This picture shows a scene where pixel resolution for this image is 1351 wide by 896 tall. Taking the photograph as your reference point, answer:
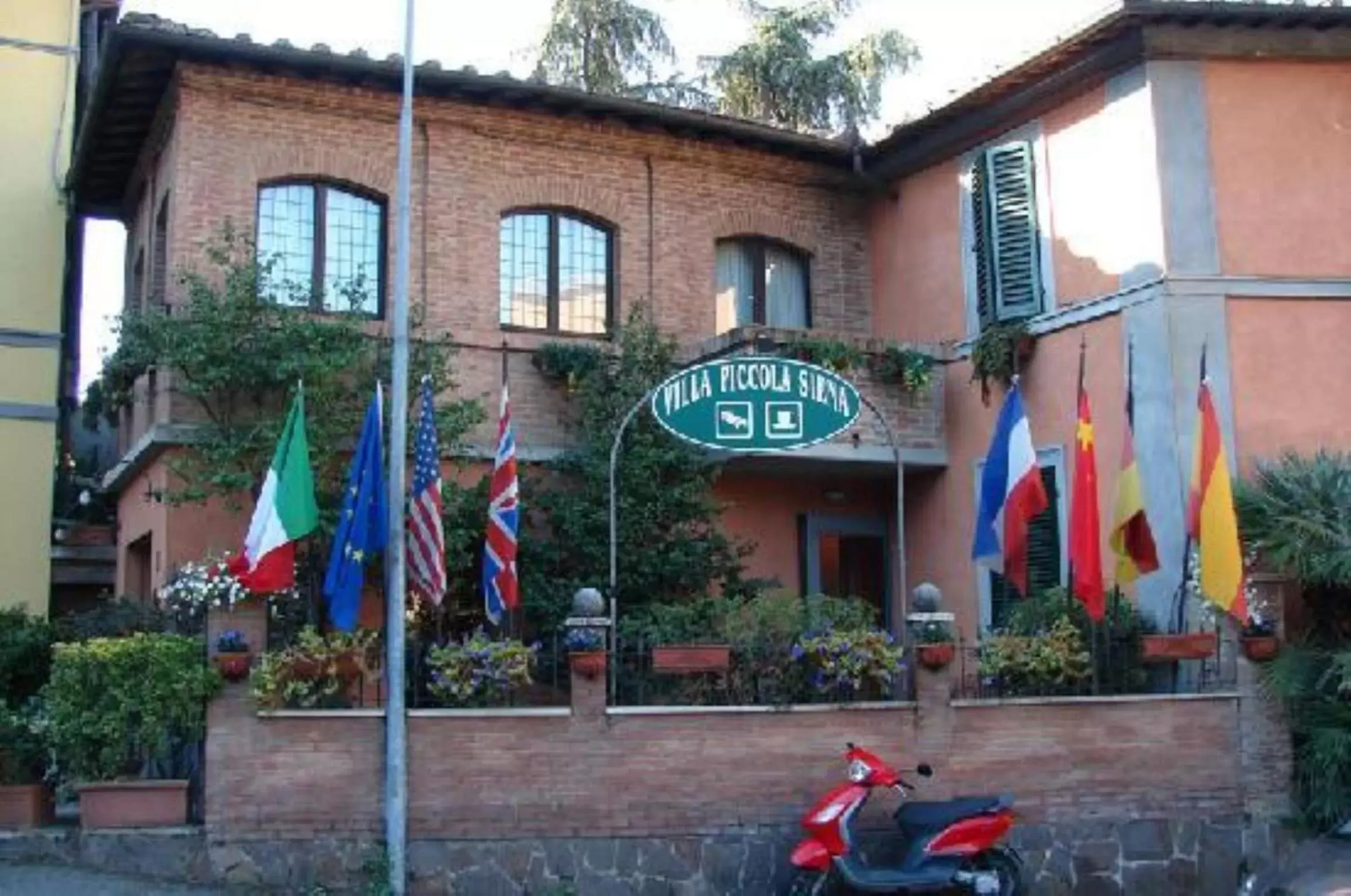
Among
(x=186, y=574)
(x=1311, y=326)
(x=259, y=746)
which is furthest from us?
(x=1311, y=326)

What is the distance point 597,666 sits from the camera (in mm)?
10984

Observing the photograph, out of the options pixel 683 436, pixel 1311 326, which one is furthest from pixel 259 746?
pixel 1311 326

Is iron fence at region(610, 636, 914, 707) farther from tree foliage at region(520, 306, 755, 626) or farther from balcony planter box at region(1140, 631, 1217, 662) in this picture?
tree foliage at region(520, 306, 755, 626)

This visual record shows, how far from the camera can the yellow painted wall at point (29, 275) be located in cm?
1820

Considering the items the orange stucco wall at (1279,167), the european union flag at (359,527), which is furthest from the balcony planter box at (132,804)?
the orange stucco wall at (1279,167)

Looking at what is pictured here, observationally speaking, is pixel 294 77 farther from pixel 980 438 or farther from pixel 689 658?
pixel 980 438

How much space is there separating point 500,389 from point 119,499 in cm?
610

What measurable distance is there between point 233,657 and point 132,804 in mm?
1307

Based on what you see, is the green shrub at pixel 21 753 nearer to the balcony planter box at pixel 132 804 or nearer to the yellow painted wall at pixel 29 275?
the balcony planter box at pixel 132 804

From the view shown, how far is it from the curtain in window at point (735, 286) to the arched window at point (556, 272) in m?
1.38

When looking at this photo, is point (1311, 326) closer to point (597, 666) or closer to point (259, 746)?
point (597, 666)

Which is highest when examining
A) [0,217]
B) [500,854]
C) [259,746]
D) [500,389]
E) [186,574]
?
[0,217]

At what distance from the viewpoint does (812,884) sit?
10.5m

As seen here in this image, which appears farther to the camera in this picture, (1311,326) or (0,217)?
(0,217)
